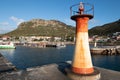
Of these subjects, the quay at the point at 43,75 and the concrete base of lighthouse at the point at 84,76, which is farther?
the quay at the point at 43,75

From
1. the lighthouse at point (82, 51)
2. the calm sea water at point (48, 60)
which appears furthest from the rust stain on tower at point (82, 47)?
the calm sea water at point (48, 60)

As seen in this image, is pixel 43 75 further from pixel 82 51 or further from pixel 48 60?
pixel 48 60

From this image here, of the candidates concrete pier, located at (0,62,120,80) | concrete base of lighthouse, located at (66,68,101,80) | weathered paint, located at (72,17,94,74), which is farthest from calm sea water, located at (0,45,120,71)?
weathered paint, located at (72,17,94,74)

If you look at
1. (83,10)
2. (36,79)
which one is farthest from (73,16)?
(36,79)

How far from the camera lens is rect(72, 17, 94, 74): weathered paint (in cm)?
1180

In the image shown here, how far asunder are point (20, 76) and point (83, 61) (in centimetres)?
456

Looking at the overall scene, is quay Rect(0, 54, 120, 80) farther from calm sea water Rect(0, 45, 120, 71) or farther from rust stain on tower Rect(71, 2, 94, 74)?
calm sea water Rect(0, 45, 120, 71)

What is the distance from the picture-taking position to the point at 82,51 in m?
11.8

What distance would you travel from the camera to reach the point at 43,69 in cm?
1448

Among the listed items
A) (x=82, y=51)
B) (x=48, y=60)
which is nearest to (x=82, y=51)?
(x=82, y=51)

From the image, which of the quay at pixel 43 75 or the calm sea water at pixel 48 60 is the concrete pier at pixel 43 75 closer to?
the quay at pixel 43 75

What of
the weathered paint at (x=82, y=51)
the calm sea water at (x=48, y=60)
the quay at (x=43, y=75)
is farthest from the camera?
the calm sea water at (x=48, y=60)

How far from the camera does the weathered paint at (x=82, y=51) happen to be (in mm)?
11797

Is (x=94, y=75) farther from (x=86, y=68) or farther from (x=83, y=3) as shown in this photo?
(x=83, y=3)
